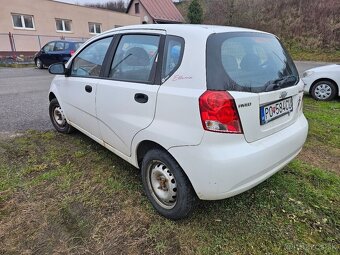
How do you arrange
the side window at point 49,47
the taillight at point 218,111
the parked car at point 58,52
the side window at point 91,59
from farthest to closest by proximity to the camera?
the side window at point 49,47
the parked car at point 58,52
the side window at point 91,59
the taillight at point 218,111

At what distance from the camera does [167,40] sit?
2395mm

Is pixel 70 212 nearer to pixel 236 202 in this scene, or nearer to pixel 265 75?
pixel 236 202

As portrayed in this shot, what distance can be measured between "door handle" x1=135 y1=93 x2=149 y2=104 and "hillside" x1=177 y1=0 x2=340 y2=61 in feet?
68.2

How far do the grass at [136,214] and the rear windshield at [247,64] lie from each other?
3.89ft

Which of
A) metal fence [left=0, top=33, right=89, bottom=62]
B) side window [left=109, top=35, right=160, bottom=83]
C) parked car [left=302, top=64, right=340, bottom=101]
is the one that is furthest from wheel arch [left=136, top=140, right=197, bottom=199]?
metal fence [left=0, top=33, right=89, bottom=62]

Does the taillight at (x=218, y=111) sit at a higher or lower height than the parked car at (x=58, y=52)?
higher

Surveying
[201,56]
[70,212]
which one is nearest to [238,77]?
[201,56]

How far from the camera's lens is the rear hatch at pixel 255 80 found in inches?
81.3

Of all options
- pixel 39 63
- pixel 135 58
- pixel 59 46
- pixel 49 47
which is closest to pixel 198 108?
pixel 135 58

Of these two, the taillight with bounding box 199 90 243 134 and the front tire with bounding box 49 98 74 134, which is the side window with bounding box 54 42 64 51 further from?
the taillight with bounding box 199 90 243 134

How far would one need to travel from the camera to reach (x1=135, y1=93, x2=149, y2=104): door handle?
7.95 feet

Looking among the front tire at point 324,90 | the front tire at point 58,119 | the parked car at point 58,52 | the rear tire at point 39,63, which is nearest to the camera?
the front tire at point 58,119

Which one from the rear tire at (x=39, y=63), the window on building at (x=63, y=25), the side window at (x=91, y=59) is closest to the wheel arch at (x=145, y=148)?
the side window at (x=91, y=59)

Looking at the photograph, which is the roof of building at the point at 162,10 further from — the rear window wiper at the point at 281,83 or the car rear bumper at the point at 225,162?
the car rear bumper at the point at 225,162
